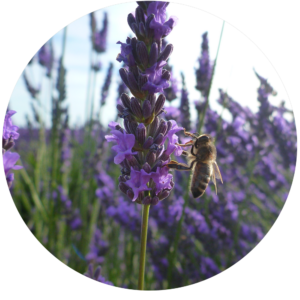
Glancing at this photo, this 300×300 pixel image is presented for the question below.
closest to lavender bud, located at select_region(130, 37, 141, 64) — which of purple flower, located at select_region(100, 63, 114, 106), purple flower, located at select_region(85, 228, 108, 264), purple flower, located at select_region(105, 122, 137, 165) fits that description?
purple flower, located at select_region(105, 122, 137, 165)

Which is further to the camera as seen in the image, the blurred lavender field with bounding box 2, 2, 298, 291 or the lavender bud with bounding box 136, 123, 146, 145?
the blurred lavender field with bounding box 2, 2, 298, 291

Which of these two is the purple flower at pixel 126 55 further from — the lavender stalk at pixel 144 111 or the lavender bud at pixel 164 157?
the lavender bud at pixel 164 157

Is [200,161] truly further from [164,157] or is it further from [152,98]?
[152,98]

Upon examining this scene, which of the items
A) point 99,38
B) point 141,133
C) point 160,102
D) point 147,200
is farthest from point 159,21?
point 99,38

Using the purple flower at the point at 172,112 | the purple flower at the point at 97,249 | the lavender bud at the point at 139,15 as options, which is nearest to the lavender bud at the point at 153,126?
the lavender bud at the point at 139,15

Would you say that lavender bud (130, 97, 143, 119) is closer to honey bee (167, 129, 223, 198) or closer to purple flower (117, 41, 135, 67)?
purple flower (117, 41, 135, 67)

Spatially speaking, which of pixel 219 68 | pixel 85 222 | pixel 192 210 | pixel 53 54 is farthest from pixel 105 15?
pixel 85 222

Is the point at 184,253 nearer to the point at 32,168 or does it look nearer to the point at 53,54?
the point at 32,168
